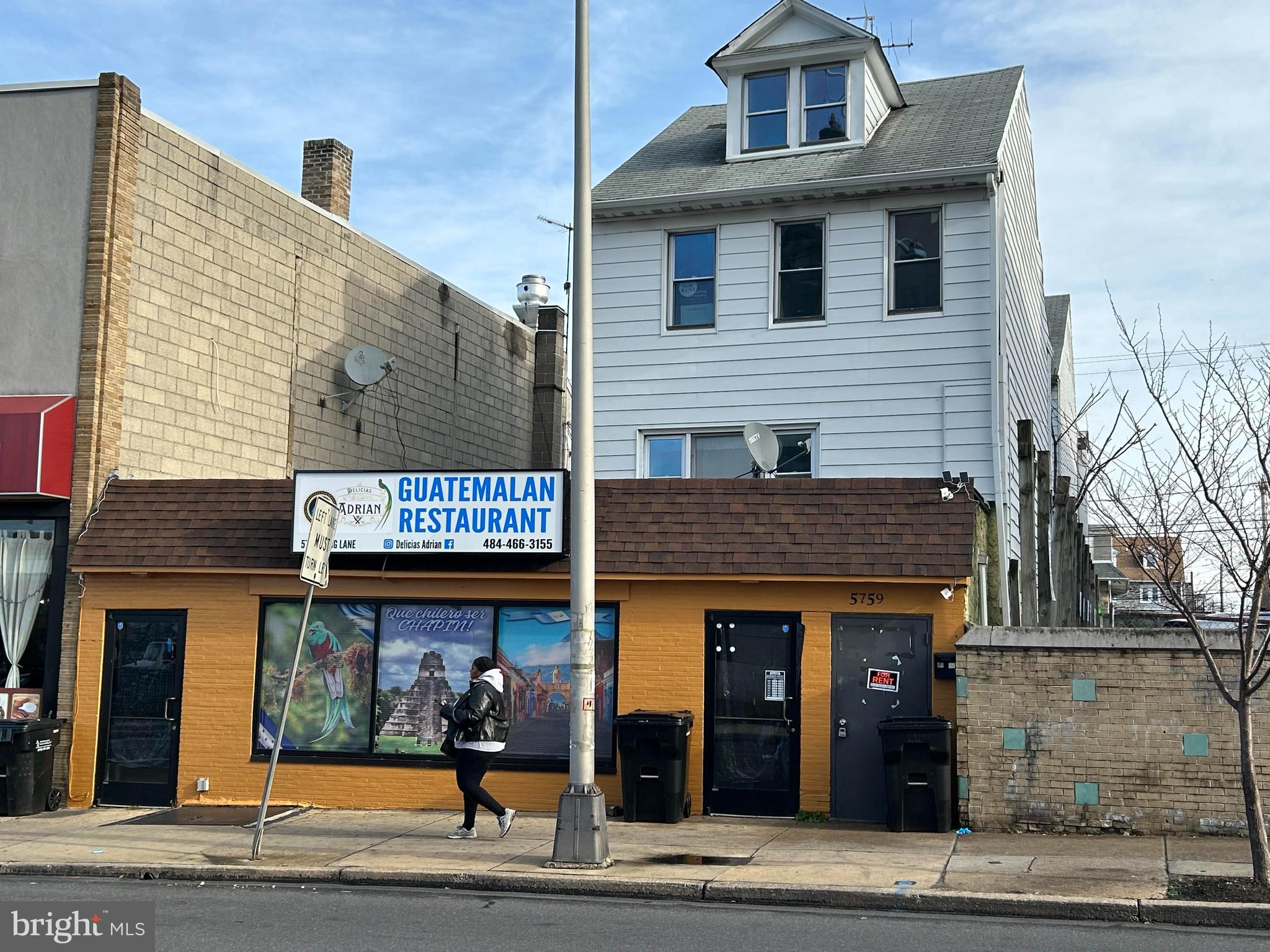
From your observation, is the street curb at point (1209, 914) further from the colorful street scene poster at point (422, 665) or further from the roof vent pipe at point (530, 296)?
the roof vent pipe at point (530, 296)

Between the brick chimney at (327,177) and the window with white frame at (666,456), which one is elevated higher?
the brick chimney at (327,177)

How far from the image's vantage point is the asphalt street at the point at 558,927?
26.4ft

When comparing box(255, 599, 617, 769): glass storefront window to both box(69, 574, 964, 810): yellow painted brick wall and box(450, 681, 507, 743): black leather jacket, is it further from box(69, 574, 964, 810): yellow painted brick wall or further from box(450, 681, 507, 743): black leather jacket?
box(450, 681, 507, 743): black leather jacket

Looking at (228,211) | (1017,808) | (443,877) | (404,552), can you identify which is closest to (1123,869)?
(1017,808)

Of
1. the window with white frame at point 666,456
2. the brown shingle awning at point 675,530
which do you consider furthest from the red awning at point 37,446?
the window with white frame at point 666,456

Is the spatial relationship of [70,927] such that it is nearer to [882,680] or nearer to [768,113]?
[882,680]

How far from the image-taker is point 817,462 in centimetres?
1738

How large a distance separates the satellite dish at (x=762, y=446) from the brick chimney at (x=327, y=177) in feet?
29.7

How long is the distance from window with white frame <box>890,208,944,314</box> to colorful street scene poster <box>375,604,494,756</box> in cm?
722

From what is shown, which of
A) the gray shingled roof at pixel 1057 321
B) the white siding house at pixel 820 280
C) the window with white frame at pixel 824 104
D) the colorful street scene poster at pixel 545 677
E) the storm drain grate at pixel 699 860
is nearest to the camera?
the storm drain grate at pixel 699 860

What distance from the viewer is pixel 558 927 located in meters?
8.62

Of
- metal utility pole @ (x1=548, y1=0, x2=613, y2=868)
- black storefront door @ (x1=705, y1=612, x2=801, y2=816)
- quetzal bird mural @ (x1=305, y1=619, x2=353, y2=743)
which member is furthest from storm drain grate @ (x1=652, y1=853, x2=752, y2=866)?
quetzal bird mural @ (x1=305, y1=619, x2=353, y2=743)

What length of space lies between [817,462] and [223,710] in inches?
320

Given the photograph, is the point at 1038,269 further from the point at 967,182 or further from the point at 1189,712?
the point at 1189,712
